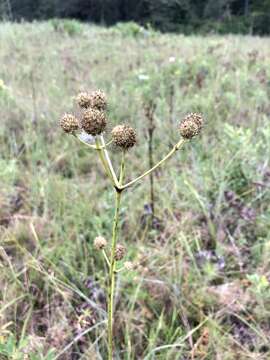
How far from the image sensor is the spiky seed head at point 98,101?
2.51 ft

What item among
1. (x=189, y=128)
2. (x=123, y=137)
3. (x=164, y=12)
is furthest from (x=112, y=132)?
(x=164, y=12)

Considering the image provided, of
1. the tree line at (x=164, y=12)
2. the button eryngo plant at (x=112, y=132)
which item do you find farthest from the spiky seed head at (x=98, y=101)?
the tree line at (x=164, y=12)

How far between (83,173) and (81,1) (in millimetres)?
18115

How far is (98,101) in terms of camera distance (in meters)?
0.77

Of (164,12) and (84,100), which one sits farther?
(164,12)

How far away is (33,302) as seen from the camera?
1.41m

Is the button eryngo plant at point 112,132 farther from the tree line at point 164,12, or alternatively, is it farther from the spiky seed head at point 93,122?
the tree line at point 164,12

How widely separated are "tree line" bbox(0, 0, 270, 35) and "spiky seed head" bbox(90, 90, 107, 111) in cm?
1054

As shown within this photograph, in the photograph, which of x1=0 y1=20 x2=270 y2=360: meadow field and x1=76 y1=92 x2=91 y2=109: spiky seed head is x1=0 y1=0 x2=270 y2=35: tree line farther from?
x1=76 y1=92 x2=91 y2=109: spiky seed head

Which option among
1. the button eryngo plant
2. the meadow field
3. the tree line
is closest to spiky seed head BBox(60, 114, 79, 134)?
the button eryngo plant

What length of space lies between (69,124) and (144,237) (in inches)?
40.8

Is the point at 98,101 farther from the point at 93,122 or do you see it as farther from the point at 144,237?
the point at 144,237

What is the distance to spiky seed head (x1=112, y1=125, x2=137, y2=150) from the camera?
68cm

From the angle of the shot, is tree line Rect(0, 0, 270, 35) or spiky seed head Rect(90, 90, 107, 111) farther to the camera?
tree line Rect(0, 0, 270, 35)
